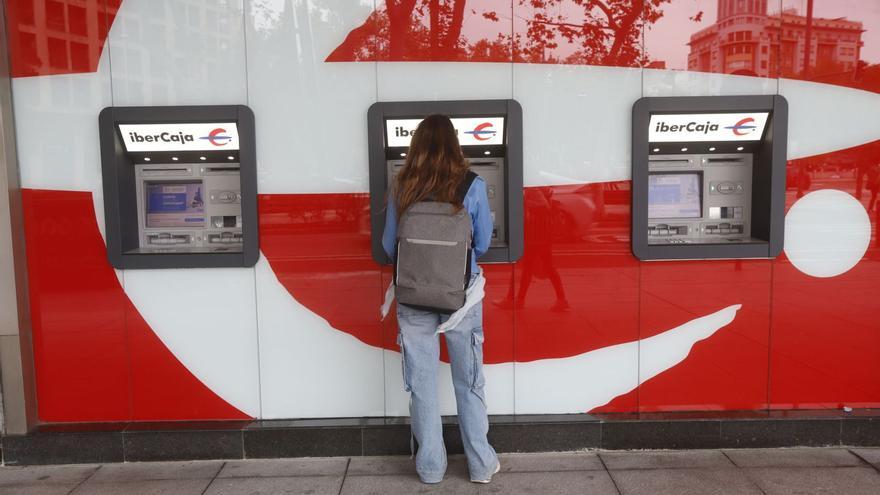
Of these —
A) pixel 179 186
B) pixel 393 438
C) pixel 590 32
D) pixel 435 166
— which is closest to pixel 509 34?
pixel 590 32

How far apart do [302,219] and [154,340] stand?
1153 mm

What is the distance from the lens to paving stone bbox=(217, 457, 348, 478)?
3.45m

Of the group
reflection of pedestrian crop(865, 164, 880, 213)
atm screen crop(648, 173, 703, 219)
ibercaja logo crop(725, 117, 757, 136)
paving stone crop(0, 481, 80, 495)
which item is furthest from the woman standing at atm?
reflection of pedestrian crop(865, 164, 880, 213)

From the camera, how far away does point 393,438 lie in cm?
363

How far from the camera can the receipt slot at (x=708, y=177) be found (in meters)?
3.53

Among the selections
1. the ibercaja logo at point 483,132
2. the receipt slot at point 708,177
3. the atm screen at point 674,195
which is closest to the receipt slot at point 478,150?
the ibercaja logo at point 483,132

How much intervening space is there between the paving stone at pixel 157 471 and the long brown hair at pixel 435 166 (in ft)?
6.28

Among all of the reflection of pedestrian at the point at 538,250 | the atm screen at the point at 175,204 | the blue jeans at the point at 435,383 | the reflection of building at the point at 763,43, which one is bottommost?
the blue jeans at the point at 435,383

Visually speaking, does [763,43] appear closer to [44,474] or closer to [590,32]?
[590,32]

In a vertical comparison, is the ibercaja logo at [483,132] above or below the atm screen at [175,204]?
above

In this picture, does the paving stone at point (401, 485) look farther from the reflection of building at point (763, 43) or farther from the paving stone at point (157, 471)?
the reflection of building at point (763, 43)

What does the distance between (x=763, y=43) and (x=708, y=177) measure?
32.2 inches

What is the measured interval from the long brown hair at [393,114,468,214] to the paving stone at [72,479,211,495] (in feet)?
6.22

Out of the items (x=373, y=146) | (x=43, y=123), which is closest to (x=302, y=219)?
(x=373, y=146)
